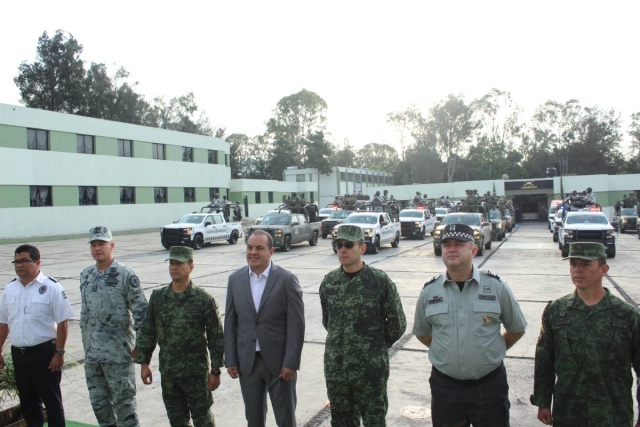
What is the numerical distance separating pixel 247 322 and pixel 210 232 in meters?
21.9

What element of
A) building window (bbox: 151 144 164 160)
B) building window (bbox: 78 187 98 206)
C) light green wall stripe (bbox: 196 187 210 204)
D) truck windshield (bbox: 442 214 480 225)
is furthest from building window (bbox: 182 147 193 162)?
truck windshield (bbox: 442 214 480 225)

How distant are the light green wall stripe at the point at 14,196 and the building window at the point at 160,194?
11125 mm

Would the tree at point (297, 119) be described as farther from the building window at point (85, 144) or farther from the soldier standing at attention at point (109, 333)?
the soldier standing at attention at point (109, 333)

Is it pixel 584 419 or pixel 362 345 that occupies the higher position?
pixel 362 345

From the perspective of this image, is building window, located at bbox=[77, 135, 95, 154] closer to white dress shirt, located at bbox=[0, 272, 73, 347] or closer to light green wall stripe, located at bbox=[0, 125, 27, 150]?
light green wall stripe, located at bbox=[0, 125, 27, 150]

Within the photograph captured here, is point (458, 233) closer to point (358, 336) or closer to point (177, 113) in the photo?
point (358, 336)

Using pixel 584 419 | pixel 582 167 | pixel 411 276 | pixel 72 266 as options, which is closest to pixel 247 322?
pixel 584 419

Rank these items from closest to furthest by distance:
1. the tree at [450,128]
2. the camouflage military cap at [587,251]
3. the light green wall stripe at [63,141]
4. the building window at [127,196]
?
the camouflage military cap at [587,251] → the light green wall stripe at [63,141] → the building window at [127,196] → the tree at [450,128]

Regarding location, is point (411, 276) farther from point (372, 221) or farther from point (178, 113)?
point (178, 113)

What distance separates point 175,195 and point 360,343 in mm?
43332

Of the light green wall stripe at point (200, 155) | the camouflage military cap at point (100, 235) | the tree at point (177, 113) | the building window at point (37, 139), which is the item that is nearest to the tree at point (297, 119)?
the tree at point (177, 113)

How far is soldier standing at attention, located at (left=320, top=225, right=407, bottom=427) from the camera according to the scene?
148 inches

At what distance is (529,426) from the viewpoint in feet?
16.1

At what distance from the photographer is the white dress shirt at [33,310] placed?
14.8 feet
